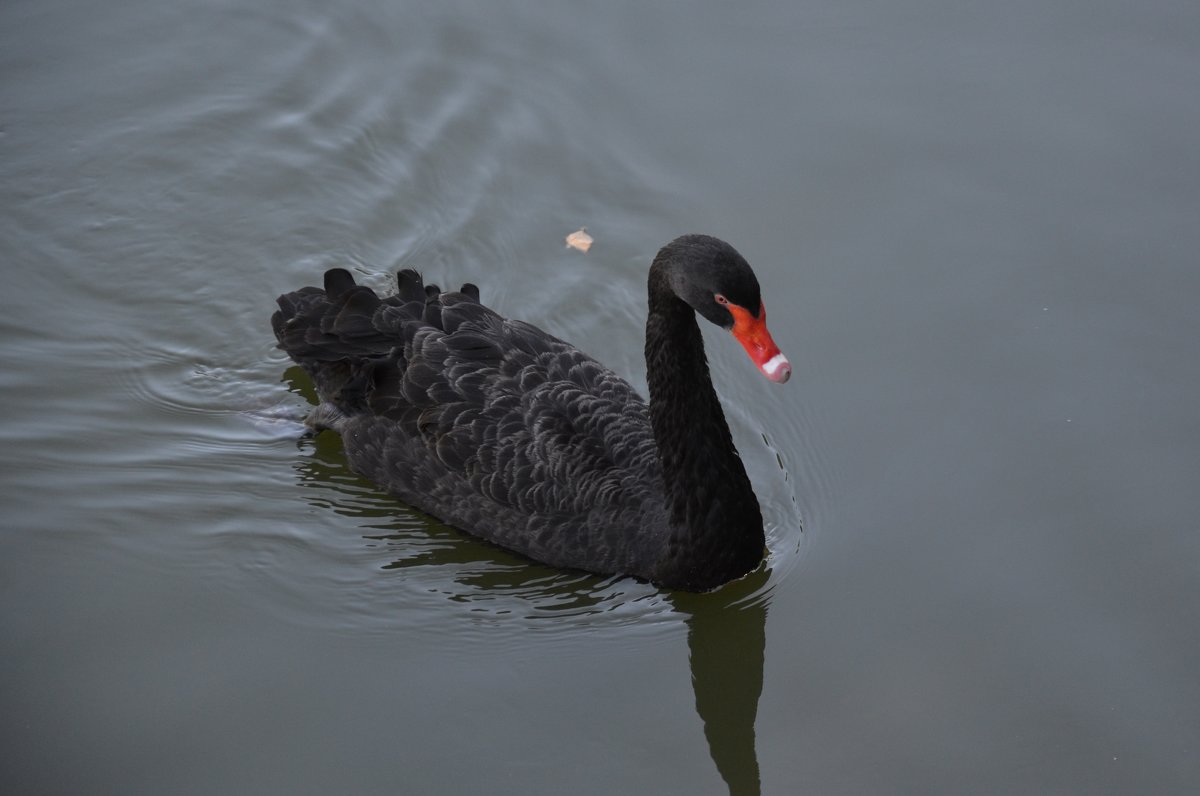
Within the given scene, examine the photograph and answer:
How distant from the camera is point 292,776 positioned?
18.4ft

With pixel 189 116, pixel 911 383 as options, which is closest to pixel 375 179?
pixel 189 116

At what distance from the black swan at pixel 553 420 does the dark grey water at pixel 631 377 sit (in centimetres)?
26

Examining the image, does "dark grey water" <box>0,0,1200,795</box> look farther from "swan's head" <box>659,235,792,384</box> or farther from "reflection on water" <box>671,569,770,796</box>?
"swan's head" <box>659,235,792,384</box>

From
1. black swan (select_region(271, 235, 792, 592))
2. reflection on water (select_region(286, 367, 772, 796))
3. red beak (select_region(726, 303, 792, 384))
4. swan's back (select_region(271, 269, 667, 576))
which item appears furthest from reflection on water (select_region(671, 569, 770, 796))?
red beak (select_region(726, 303, 792, 384))

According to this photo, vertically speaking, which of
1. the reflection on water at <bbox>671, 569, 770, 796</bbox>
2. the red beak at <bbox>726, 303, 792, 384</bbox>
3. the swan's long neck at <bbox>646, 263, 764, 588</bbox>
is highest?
the red beak at <bbox>726, 303, 792, 384</bbox>

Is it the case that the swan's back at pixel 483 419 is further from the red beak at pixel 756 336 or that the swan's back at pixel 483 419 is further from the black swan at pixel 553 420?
the red beak at pixel 756 336

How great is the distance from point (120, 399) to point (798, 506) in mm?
3631

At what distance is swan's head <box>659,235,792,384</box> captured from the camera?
5633mm

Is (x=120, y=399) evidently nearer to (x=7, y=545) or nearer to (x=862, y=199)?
(x=7, y=545)

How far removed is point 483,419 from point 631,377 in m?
1.40

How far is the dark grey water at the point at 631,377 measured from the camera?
229 inches

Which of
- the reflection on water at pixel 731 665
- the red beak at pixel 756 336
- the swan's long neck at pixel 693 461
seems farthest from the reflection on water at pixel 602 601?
the red beak at pixel 756 336

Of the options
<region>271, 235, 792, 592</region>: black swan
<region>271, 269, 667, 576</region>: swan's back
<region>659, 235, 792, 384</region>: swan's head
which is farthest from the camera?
<region>271, 269, 667, 576</region>: swan's back

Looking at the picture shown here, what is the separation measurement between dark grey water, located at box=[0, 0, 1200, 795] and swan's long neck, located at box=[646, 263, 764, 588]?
32cm
